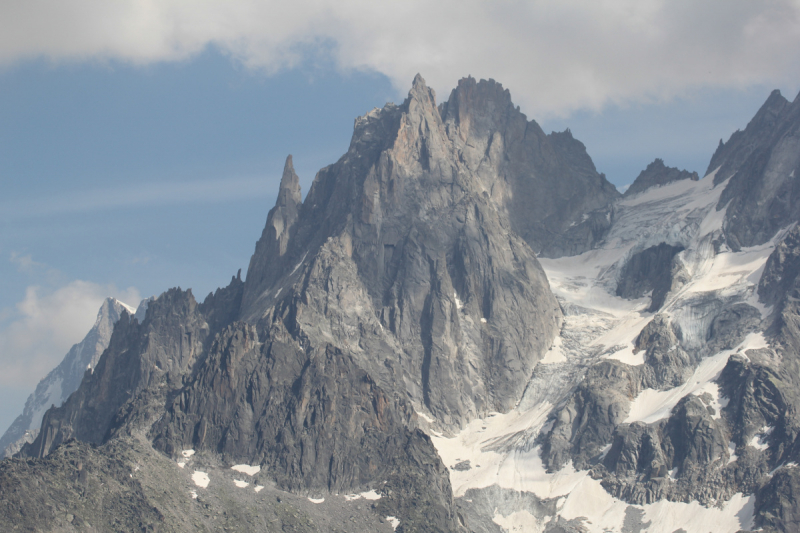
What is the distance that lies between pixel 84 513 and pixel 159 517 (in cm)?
1333

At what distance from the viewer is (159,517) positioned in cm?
19750

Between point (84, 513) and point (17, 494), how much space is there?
1206 centimetres

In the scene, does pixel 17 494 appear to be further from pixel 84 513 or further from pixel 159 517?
pixel 159 517

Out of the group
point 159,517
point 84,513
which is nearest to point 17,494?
point 84,513

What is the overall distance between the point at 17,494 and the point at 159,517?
82.8 feet

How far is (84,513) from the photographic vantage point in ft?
631

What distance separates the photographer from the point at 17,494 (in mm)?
187375
